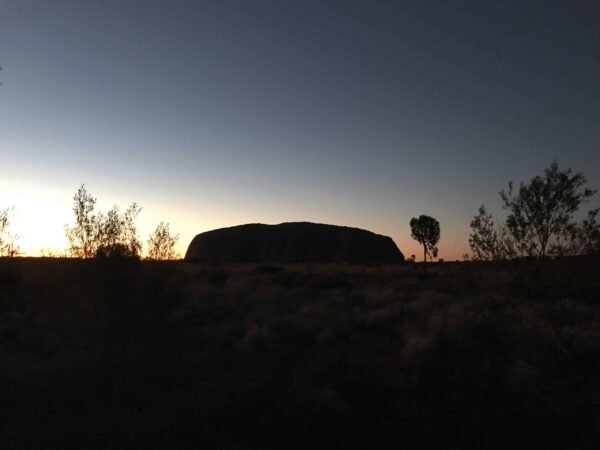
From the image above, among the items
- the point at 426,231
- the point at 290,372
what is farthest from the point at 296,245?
the point at 290,372

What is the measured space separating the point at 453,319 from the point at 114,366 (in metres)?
10.7

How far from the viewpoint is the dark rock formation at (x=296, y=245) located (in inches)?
3976

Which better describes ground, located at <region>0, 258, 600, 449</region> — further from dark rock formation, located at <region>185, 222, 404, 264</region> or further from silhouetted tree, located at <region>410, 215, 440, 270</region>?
dark rock formation, located at <region>185, 222, 404, 264</region>

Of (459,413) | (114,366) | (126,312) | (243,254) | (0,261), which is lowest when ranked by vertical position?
(459,413)

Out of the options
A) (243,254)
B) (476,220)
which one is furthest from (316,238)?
(476,220)

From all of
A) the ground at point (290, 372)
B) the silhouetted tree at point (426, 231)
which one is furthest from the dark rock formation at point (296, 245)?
→ the ground at point (290, 372)

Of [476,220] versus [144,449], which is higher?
[476,220]

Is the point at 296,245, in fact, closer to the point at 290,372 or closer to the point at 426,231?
the point at 426,231

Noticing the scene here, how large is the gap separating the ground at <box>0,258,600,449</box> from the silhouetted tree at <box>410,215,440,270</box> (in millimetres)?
45455

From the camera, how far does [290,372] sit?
1373 centimetres

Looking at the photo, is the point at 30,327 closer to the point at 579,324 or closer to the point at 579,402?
the point at 579,402

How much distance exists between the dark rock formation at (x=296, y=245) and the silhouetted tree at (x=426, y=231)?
34302 mm

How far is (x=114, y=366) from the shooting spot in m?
13.7

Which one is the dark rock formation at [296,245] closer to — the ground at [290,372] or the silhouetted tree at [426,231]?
the silhouetted tree at [426,231]
